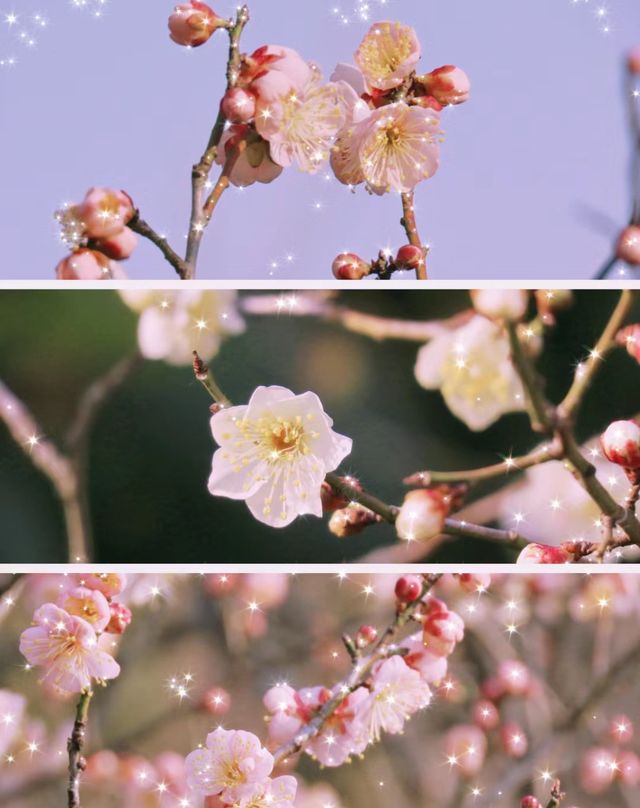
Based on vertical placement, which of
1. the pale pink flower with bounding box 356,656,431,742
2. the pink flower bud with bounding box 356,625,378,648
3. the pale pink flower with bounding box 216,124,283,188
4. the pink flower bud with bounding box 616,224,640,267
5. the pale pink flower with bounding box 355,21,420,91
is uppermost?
the pale pink flower with bounding box 355,21,420,91

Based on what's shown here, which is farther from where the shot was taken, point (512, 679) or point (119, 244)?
point (512, 679)

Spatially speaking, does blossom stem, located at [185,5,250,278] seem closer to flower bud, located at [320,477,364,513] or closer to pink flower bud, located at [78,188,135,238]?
pink flower bud, located at [78,188,135,238]

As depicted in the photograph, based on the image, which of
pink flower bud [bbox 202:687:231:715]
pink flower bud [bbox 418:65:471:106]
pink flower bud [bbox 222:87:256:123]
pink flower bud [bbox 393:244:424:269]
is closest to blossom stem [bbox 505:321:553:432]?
pink flower bud [bbox 393:244:424:269]

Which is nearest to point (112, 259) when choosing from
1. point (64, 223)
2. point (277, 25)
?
point (64, 223)

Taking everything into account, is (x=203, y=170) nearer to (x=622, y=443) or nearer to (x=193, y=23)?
(x=193, y=23)

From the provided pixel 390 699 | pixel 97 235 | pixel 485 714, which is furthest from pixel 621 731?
pixel 97 235

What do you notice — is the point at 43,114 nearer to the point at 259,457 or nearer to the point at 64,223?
the point at 64,223

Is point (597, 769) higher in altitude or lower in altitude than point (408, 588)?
lower
